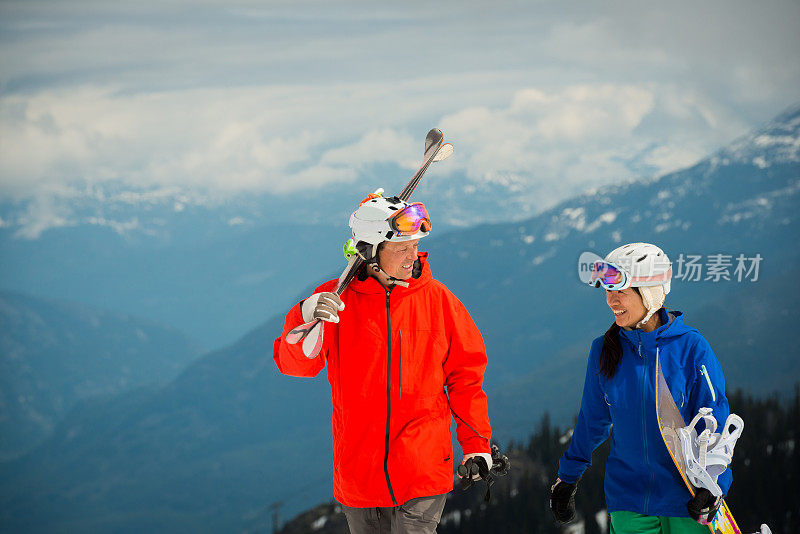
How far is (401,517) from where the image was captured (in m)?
3.76

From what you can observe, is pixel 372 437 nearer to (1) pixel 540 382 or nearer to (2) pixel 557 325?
(1) pixel 540 382

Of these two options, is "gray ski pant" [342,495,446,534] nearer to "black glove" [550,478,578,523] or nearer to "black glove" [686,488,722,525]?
"black glove" [550,478,578,523]

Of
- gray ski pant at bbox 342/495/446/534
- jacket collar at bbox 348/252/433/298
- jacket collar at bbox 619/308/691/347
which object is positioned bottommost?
gray ski pant at bbox 342/495/446/534

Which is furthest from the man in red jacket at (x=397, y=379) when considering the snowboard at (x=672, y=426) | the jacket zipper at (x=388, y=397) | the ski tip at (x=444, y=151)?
the snowboard at (x=672, y=426)

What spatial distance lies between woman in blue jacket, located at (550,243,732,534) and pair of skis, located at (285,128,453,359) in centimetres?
112

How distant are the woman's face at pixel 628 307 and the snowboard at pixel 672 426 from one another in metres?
0.23

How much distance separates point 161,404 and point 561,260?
10905 cm

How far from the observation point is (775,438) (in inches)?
1156

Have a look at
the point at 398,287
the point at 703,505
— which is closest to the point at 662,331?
the point at 703,505

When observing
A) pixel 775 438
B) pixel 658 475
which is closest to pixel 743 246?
pixel 775 438

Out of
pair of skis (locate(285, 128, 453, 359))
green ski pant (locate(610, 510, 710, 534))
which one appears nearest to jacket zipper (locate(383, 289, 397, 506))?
pair of skis (locate(285, 128, 453, 359))

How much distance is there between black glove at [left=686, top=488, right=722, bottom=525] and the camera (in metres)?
3.34

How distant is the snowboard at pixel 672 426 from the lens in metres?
3.41

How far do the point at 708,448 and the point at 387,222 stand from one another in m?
1.79
